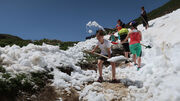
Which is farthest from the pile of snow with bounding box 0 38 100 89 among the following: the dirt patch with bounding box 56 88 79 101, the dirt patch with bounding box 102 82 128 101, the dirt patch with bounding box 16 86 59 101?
the dirt patch with bounding box 102 82 128 101

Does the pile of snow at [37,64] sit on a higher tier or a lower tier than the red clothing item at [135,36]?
lower

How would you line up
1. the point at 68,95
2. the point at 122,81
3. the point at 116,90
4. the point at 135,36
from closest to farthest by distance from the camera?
the point at 68,95, the point at 116,90, the point at 122,81, the point at 135,36

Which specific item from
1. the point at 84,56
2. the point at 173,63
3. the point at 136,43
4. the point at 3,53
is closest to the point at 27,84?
the point at 3,53

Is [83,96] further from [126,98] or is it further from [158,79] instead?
[158,79]

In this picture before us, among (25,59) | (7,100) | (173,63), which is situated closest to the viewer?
(7,100)

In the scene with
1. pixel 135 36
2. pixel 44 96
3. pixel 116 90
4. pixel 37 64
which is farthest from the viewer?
pixel 135 36

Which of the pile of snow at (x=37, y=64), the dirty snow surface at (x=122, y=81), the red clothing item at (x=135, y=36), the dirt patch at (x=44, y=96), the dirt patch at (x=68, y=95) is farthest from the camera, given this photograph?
the red clothing item at (x=135, y=36)

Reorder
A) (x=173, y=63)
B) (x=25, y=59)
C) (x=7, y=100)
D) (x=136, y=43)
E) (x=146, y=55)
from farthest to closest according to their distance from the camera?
(x=146, y=55)
(x=136, y=43)
(x=25, y=59)
(x=173, y=63)
(x=7, y=100)

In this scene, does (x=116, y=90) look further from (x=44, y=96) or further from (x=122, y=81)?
(x=44, y=96)

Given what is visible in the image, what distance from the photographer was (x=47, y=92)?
15.7ft

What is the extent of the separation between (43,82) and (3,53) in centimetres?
190

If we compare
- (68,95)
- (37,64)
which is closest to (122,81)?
(68,95)

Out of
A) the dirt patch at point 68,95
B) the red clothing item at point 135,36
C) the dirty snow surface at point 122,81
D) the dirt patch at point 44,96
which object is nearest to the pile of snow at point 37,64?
the dirty snow surface at point 122,81

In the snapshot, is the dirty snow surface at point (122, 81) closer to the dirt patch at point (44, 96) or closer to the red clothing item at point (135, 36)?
the dirt patch at point (44, 96)
